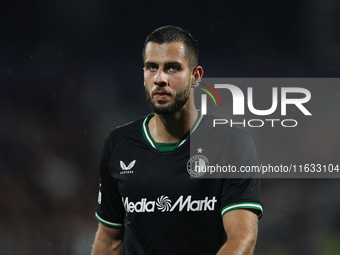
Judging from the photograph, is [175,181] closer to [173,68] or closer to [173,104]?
[173,104]

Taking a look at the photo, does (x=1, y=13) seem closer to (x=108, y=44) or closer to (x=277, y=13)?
(x=108, y=44)

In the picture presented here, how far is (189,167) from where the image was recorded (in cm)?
298

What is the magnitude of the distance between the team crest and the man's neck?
6.4 inches

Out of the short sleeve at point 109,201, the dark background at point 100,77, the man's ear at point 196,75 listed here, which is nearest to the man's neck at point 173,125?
the man's ear at point 196,75

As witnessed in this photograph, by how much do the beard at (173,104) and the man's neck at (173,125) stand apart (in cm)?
9

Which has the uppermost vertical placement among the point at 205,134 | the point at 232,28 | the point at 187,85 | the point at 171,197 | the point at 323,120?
the point at 232,28

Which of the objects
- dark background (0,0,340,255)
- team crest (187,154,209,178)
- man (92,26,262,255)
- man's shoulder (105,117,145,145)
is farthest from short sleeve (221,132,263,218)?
dark background (0,0,340,255)

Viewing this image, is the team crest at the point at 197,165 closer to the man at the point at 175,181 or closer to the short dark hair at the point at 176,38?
the man at the point at 175,181

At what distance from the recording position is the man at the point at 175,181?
281 centimetres

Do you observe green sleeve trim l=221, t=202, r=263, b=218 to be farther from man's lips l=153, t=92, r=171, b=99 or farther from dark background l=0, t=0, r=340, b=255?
dark background l=0, t=0, r=340, b=255

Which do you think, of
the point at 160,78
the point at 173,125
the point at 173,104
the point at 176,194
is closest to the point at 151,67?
the point at 160,78

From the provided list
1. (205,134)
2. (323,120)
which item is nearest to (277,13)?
(323,120)

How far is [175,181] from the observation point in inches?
117

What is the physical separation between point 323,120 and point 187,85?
642 cm
